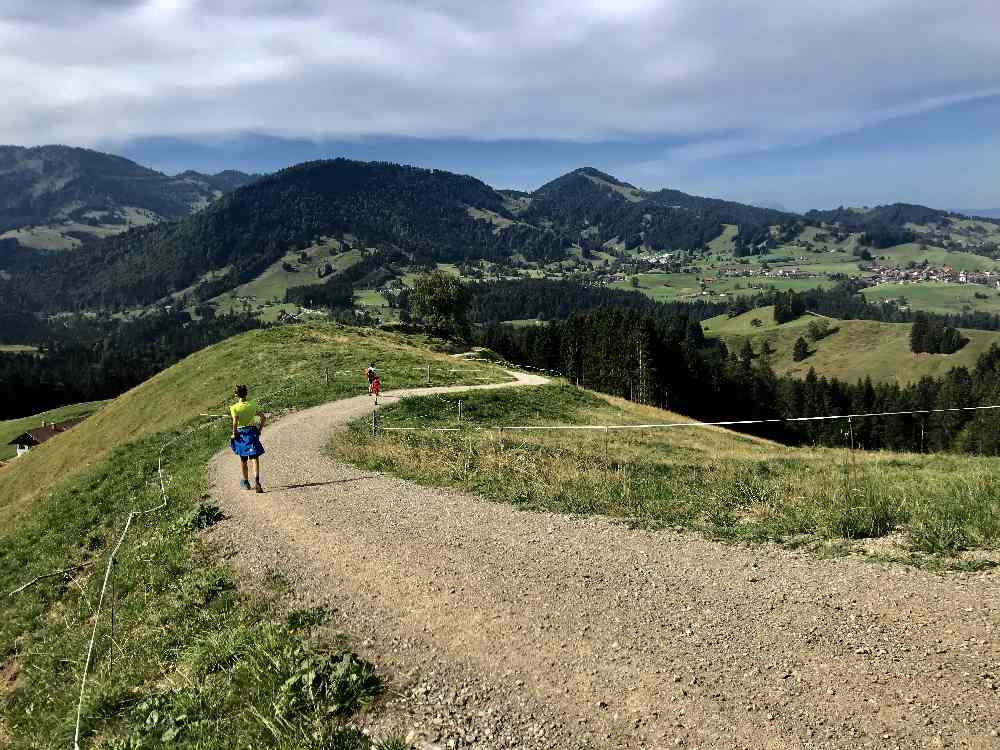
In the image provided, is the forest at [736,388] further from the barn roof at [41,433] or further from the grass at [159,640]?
the grass at [159,640]

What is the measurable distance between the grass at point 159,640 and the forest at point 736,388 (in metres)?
88.5

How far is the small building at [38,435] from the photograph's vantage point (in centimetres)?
10680

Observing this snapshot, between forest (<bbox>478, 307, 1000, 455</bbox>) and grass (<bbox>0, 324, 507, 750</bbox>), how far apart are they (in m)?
88.5

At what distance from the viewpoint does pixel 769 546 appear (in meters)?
11.3

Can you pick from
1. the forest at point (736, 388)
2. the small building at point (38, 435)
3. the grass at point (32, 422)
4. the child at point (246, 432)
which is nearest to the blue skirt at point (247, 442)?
the child at point (246, 432)

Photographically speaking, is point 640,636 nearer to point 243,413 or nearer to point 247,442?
point 247,442

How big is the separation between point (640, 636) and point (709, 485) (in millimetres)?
7818

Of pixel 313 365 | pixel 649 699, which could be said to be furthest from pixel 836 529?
pixel 313 365

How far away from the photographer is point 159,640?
33.3ft

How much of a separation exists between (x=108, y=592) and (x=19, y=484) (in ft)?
122

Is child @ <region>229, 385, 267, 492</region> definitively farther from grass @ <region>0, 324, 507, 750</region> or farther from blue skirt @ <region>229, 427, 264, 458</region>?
grass @ <region>0, 324, 507, 750</region>

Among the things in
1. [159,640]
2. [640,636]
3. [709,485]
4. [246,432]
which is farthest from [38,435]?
[640,636]

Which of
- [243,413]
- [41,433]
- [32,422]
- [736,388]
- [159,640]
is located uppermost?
[243,413]

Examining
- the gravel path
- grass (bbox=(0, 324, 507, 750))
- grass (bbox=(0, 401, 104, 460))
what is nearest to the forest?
grass (bbox=(0, 324, 507, 750))
